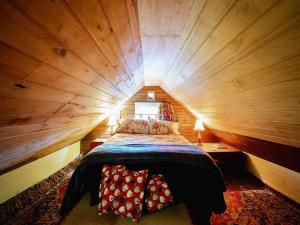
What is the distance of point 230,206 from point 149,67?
204cm

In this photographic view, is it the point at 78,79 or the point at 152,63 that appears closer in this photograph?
the point at 78,79

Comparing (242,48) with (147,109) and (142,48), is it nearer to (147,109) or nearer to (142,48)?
(142,48)

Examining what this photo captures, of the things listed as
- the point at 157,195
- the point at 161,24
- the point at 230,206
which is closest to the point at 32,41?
the point at 161,24

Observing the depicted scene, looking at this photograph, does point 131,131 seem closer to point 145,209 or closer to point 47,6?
point 145,209

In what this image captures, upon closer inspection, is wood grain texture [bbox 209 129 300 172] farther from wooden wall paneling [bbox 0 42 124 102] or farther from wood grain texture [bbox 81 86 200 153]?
wooden wall paneling [bbox 0 42 124 102]

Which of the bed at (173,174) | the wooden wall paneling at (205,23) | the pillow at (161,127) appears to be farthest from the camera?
the pillow at (161,127)

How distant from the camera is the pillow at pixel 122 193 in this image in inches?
45.9

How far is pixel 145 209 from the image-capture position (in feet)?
3.95

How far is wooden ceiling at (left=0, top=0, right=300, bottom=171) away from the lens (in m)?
0.63

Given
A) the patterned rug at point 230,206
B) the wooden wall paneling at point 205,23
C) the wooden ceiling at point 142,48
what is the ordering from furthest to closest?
the patterned rug at point 230,206
the wooden wall paneling at point 205,23
the wooden ceiling at point 142,48

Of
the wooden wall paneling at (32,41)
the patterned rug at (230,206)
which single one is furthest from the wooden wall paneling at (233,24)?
the patterned rug at (230,206)

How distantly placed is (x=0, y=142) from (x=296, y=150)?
2.54m

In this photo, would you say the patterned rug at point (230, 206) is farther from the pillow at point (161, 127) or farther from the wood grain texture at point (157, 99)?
the wood grain texture at point (157, 99)

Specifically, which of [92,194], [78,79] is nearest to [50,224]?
[92,194]
